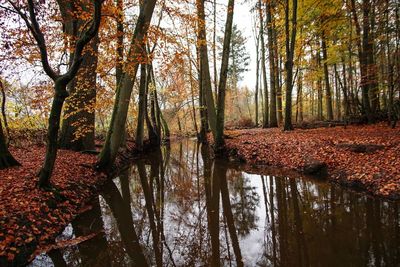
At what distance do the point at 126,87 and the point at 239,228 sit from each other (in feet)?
20.4

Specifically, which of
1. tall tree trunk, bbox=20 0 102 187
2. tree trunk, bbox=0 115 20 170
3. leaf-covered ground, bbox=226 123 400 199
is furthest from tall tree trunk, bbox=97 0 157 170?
leaf-covered ground, bbox=226 123 400 199

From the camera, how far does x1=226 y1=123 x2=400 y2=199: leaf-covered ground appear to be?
6.39m

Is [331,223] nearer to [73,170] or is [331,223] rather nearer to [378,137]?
[378,137]

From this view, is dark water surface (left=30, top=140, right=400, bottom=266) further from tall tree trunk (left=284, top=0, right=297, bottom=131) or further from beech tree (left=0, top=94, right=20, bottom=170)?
tall tree trunk (left=284, top=0, right=297, bottom=131)

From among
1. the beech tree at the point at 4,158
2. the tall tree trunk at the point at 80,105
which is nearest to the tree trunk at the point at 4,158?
the beech tree at the point at 4,158

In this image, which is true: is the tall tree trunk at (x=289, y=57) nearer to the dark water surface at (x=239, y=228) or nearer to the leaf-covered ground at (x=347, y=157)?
the leaf-covered ground at (x=347, y=157)

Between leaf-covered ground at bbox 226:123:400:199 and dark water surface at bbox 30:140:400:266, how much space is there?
569 millimetres

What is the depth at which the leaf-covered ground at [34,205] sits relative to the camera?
4402 millimetres

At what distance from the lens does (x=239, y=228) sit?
534cm

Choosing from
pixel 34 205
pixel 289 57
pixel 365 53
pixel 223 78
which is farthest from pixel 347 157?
pixel 34 205

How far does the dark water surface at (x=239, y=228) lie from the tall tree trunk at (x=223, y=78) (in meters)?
4.54

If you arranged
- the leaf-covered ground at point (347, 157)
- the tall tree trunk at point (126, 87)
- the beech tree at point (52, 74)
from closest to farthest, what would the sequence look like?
the beech tree at point (52, 74) → the leaf-covered ground at point (347, 157) → the tall tree trunk at point (126, 87)

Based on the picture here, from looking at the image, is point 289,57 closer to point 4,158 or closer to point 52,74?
point 52,74

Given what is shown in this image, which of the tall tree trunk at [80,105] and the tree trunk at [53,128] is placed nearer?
the tree trunk at [53,128]
